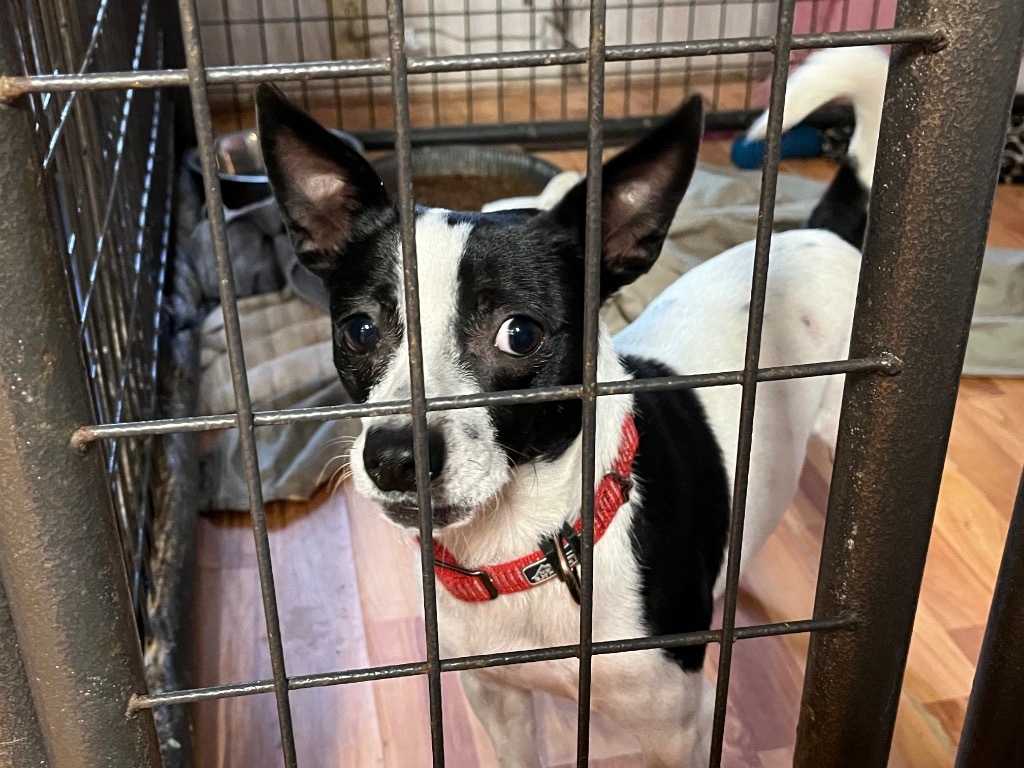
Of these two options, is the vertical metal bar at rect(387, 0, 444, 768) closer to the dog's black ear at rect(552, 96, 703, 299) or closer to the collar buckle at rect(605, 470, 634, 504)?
the dog's black ear at rect(552, 96, 703, 299)

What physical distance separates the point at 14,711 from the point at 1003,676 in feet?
3.20

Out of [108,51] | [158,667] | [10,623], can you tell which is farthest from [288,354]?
[10,623]

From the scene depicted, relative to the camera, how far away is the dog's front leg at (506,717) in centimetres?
147

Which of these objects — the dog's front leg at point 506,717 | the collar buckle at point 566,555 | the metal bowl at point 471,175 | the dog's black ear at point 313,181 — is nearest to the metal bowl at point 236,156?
the metal bowl at point 471,175

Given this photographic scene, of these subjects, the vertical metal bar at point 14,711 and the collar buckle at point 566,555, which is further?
the collar buckle at point 566,555

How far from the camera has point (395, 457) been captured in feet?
3.36

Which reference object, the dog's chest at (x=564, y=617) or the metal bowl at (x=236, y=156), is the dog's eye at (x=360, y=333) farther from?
the metal bowl at (x=236, y=156)

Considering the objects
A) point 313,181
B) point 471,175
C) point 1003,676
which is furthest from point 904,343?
point 471,175

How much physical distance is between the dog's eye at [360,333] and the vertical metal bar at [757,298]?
0.49 meters

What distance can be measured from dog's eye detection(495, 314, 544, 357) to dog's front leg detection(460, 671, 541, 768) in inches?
19.9

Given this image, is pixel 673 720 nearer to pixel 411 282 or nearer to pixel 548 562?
pixel 548 562

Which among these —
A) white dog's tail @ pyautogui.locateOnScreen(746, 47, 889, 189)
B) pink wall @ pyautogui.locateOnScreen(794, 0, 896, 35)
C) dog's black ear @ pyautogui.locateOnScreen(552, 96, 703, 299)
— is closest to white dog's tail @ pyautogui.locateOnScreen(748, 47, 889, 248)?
white dog's tail @ pyautogui.locateOnScreen(746, 47, 889, 189)

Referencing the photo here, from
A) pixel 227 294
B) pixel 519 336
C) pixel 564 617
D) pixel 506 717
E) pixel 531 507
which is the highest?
pixel 227 294

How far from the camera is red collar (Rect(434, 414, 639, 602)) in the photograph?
1256mm
